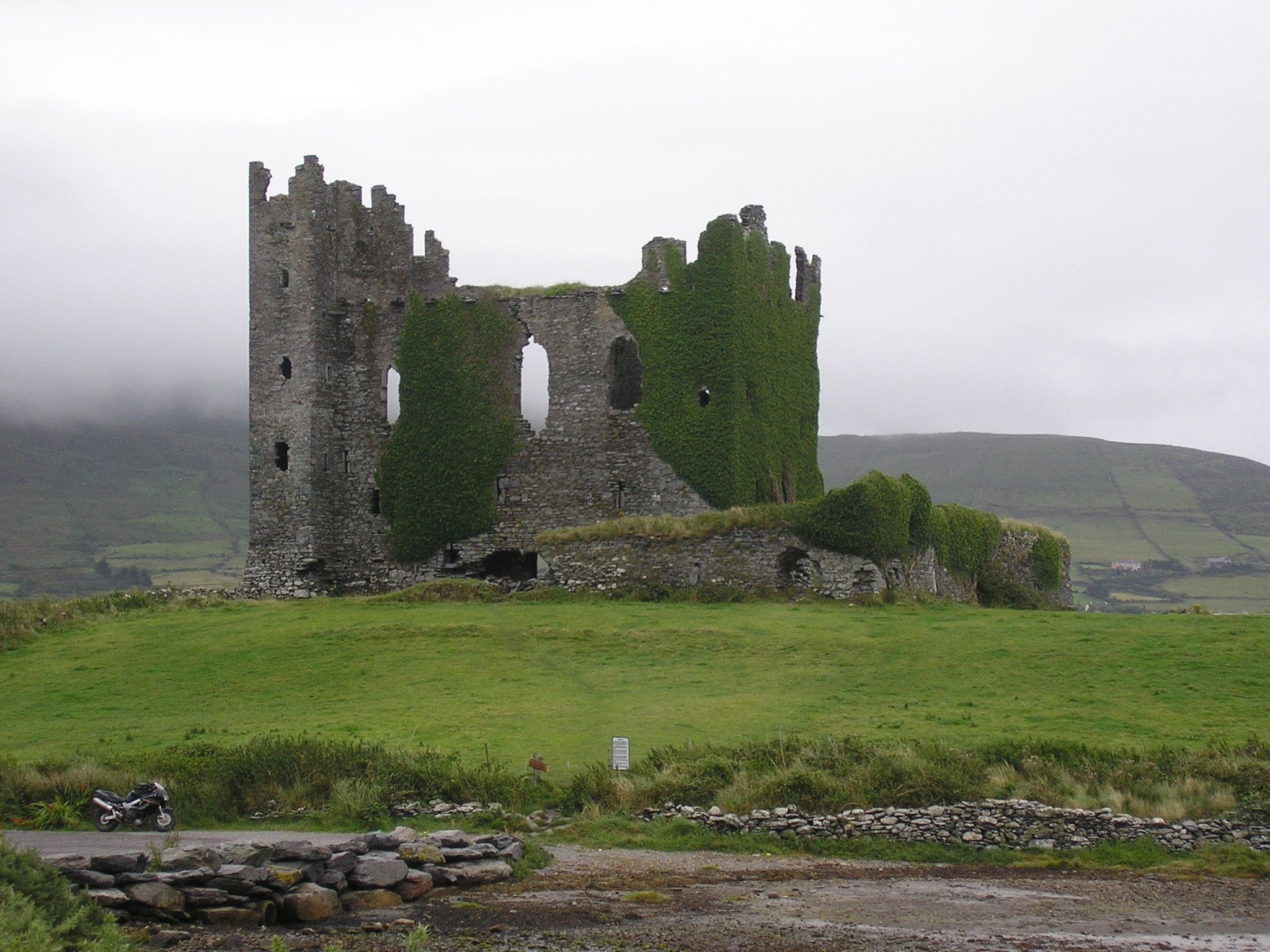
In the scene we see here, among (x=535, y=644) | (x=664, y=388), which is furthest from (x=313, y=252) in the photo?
(x=535, y=644)

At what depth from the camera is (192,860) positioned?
14914 millimetres

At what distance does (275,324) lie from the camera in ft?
157

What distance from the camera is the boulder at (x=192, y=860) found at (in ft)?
48.6

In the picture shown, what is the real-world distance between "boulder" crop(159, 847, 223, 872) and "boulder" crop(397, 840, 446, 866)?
2.15 m

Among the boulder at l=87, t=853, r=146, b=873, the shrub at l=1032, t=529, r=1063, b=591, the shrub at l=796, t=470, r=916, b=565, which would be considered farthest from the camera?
the shrub at l=1032, t=529, r=1063, b=591

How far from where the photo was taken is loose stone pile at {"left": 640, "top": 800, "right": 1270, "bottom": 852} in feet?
58.3

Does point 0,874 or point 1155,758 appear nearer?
point 0,874

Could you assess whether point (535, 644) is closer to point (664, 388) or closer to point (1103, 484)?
point (664, 388)

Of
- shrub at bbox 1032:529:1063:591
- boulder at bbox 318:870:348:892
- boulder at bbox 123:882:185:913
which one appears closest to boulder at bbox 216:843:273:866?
boulder at bbox 318:870:348:892

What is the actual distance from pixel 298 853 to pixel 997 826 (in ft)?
29.8

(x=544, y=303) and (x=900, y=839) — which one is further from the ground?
(x=544, y=303)

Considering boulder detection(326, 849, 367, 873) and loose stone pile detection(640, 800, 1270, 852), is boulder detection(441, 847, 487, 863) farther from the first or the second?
loose stone pile detection(640, 800, 1270, 852)

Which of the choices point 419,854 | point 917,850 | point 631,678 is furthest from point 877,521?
point 419,854

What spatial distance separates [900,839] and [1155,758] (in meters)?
4.19
